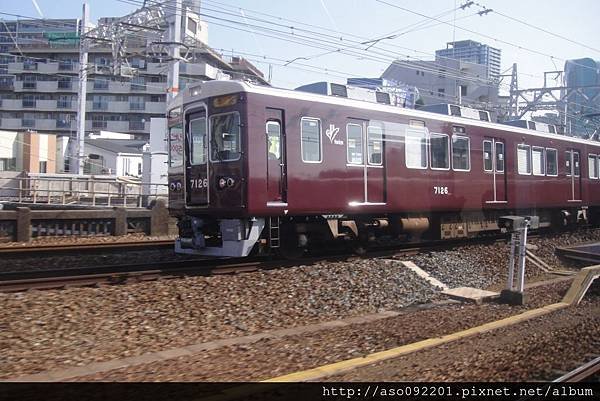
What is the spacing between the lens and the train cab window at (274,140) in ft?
33.4

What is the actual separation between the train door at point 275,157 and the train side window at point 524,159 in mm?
9192

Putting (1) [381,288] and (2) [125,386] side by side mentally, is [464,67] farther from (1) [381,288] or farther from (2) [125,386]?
(2) [125,386]

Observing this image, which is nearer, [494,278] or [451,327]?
[451,327]

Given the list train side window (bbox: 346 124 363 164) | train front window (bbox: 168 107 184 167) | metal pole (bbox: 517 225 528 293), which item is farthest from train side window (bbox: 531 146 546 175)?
train front window (bbox: 168 107 184 167)

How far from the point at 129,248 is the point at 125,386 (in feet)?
28.7

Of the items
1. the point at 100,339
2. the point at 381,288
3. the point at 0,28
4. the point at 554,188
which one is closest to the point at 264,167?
the point at 381,288

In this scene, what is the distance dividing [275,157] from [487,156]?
7616 millimetres

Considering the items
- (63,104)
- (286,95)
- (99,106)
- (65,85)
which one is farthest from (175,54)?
(63,104)

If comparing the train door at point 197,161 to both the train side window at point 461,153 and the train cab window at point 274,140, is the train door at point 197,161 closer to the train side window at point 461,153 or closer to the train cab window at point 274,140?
the train cab window at point 274,140

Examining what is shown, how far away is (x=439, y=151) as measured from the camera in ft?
45.0

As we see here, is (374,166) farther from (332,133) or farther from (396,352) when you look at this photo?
(396,352)

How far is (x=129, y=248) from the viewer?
13031 mm

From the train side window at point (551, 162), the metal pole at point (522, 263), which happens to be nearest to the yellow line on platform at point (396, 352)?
the metal pole at point (522, 263)

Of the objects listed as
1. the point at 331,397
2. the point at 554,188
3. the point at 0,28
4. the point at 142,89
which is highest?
the point at 0,28
